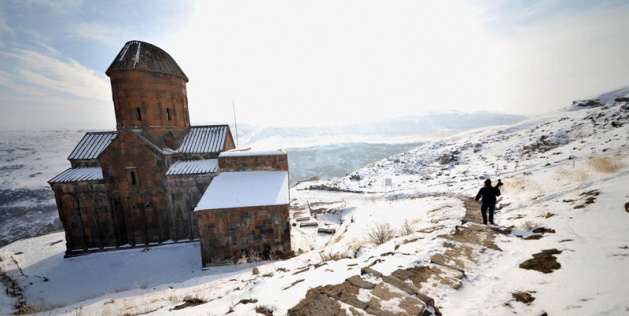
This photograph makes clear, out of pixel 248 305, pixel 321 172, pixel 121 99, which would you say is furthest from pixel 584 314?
pixel 321 172

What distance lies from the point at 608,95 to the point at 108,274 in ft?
213

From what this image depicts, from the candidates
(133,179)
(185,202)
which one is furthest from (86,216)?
(185,202)

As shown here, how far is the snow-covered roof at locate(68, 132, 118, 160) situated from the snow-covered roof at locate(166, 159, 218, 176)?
4.30 metres

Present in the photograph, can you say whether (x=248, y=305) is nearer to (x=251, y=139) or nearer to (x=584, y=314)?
(x=584, y=314)

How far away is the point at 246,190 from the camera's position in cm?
1064

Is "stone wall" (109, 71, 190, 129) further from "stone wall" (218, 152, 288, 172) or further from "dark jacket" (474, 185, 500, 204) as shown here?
"dark jacket" (474, 185, 500, 204)

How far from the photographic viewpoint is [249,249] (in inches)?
385

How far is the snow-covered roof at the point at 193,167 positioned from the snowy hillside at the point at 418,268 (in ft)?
12.4

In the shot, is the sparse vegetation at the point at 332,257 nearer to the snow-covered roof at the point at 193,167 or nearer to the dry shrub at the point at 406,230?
the dry shrub at the point at 406,230

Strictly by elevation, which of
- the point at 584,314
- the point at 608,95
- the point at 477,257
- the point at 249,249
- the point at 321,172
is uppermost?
the point at 608,95

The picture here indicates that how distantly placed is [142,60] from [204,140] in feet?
17.9

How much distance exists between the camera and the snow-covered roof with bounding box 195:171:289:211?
9.75m

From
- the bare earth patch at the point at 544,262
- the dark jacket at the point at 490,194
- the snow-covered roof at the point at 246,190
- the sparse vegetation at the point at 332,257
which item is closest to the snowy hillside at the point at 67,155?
the snow-covered roof at the point at 246,190

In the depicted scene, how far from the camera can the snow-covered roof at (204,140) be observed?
1413 centimetres
